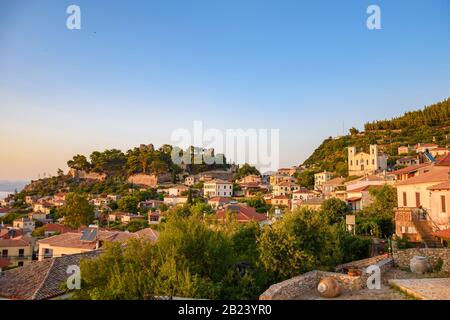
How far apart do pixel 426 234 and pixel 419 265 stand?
431 cm

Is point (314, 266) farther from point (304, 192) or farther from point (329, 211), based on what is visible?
point (304, 192)

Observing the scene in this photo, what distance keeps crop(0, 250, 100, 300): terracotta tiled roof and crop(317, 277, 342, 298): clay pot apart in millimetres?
9077

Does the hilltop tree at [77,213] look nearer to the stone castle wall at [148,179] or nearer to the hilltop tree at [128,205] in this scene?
the hilltop tree at [128,205]

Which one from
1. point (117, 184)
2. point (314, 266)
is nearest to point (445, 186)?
point (314, 266)

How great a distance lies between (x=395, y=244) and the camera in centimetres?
1545

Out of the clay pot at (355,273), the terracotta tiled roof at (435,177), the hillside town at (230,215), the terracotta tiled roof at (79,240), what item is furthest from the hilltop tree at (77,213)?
the clay pot at (355,273)

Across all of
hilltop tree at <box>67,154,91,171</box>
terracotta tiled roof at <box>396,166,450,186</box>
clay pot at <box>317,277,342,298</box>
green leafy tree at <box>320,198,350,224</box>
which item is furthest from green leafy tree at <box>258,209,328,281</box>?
hilltop tree at <box>67,154,91,171</box>

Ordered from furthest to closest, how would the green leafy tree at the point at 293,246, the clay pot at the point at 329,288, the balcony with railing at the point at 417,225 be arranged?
the balcony with railing at the point at 417,225 < the green leafy tree at the point at 293,246 < the clay pot at the point at 329,288

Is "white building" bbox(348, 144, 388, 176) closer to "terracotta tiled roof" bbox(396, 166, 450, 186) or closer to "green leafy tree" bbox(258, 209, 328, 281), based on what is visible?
"terracotta tiled roof" bbox(396, 166, 450, 186)

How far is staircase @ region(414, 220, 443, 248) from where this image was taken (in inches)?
606

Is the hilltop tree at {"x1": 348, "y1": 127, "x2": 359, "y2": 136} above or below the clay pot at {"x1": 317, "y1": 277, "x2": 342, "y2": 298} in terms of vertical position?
above

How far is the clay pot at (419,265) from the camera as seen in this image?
41.0 ft

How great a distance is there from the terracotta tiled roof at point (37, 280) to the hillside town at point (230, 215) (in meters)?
0.04

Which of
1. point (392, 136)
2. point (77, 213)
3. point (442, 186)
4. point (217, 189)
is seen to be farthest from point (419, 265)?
point (392, 136)
